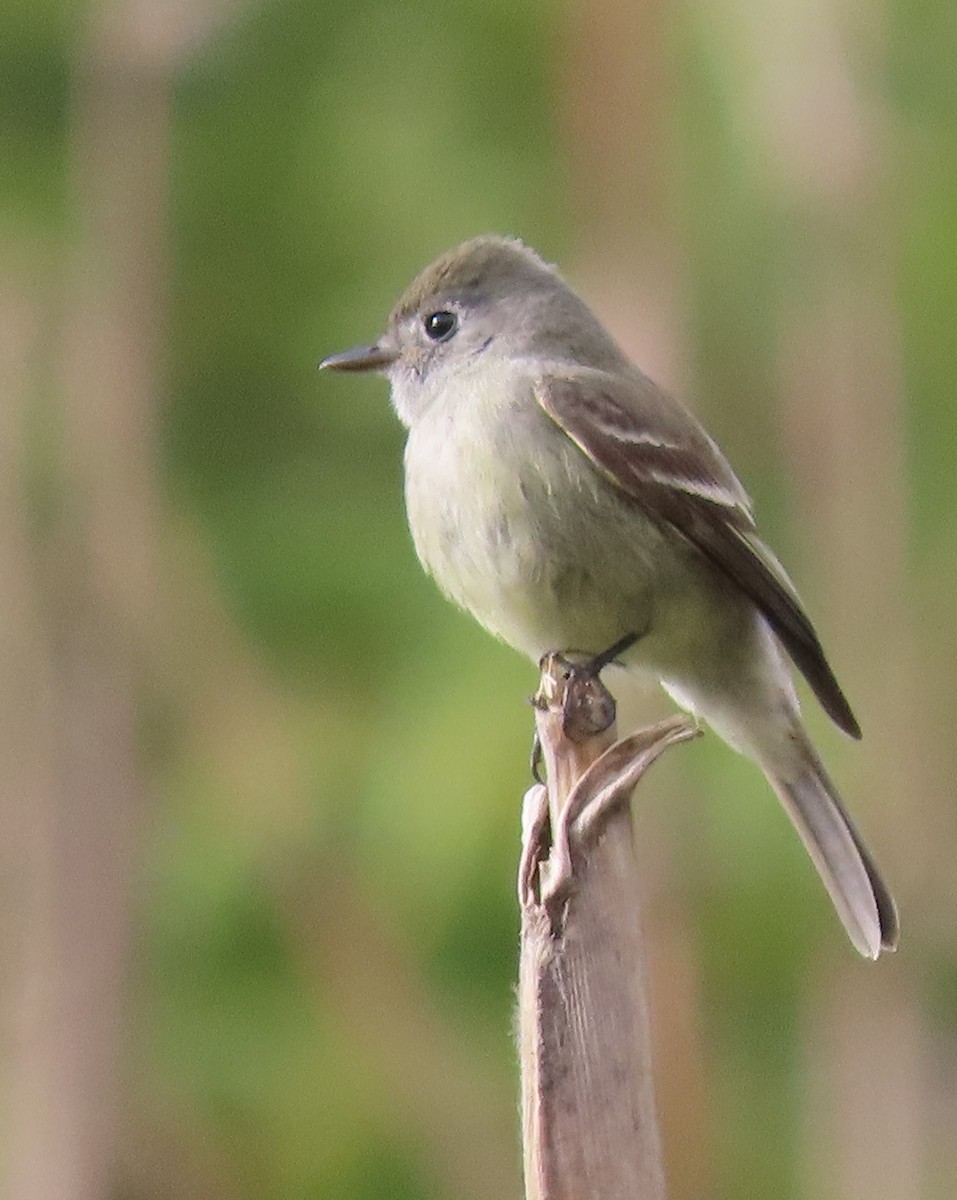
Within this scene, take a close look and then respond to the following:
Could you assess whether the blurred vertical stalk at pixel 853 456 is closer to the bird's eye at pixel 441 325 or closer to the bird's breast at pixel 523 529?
the bird's eye at pixel 441 325

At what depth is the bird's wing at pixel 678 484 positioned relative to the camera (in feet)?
10.8

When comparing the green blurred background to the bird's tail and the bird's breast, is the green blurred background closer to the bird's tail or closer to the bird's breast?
the bird's tail

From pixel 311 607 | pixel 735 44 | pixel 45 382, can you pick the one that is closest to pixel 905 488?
pixel 735 44

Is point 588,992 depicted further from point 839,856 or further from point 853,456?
point 853,456

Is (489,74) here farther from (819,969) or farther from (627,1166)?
(627,1166)

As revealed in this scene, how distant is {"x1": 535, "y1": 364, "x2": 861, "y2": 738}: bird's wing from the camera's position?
3.29m

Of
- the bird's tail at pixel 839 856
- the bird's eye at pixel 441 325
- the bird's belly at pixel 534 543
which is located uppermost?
the bird's eye at pixel 441 325

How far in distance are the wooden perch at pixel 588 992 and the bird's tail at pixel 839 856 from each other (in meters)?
0.88

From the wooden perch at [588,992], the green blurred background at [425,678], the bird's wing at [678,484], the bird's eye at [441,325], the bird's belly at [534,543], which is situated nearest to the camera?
the wooden perch at [588,992]

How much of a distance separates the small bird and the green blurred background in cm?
56

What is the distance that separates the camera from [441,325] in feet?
12.3

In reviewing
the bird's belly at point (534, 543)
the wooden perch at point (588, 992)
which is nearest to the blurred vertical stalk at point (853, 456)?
the bird's belly at point (534, 543)

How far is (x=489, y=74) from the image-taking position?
548 centimetres

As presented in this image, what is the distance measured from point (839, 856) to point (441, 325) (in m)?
1.22
